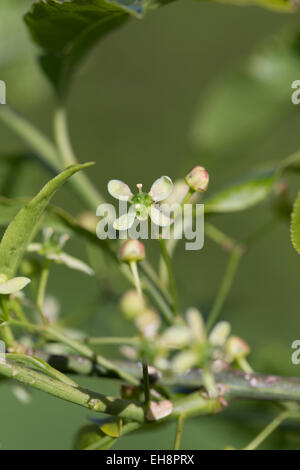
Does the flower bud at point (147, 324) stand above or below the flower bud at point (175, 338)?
above

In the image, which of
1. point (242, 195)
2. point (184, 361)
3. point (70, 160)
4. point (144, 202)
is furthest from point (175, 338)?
point (70, 160)

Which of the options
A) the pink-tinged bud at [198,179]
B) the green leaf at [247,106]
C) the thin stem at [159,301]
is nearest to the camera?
the pink-tinged bud at [198,179]

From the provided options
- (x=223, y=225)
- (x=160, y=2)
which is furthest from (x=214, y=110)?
(x=223, y=225)

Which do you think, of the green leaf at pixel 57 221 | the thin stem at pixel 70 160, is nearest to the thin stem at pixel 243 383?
the green leaf at pixel 57 221

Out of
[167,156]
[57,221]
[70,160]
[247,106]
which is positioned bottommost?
[57,221]

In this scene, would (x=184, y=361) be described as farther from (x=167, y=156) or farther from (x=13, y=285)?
(x=167, y=156)

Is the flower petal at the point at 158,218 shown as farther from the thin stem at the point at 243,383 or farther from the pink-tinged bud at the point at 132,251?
the thin stem at the point at 243,383
